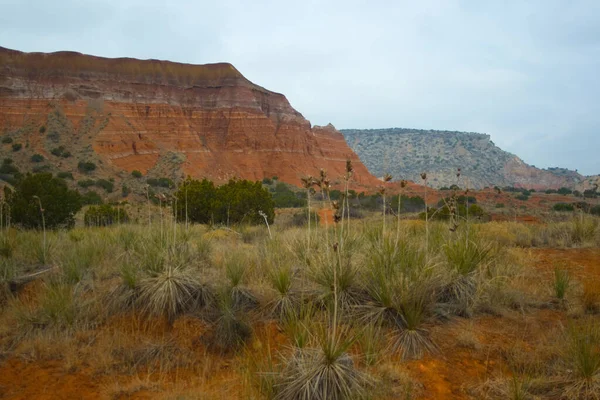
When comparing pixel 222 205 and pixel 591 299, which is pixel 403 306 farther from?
pixel 222 205

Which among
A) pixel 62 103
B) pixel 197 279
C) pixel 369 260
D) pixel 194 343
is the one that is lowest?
pixel 194 343

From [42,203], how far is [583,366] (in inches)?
581

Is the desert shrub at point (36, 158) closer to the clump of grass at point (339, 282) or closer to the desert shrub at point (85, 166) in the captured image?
the desert shrub at point (85, 166)

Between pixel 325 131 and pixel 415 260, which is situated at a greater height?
pixel 325 131

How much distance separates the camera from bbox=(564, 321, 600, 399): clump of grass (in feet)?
11.5

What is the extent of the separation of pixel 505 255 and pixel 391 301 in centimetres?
422

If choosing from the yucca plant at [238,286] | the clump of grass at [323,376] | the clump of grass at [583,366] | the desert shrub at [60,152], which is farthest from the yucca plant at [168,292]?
the desert shrub at [60,152]

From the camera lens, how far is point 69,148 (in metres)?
46.5

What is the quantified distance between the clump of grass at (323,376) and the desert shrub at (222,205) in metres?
12.4

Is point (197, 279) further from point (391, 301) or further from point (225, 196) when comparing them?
point (225, 196)

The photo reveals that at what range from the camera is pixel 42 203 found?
13742 millimetres

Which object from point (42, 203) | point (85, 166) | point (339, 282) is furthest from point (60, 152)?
point (339, 282)

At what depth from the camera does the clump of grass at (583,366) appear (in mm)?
3512


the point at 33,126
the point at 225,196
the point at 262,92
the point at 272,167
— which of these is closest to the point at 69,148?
the point at 33,126
